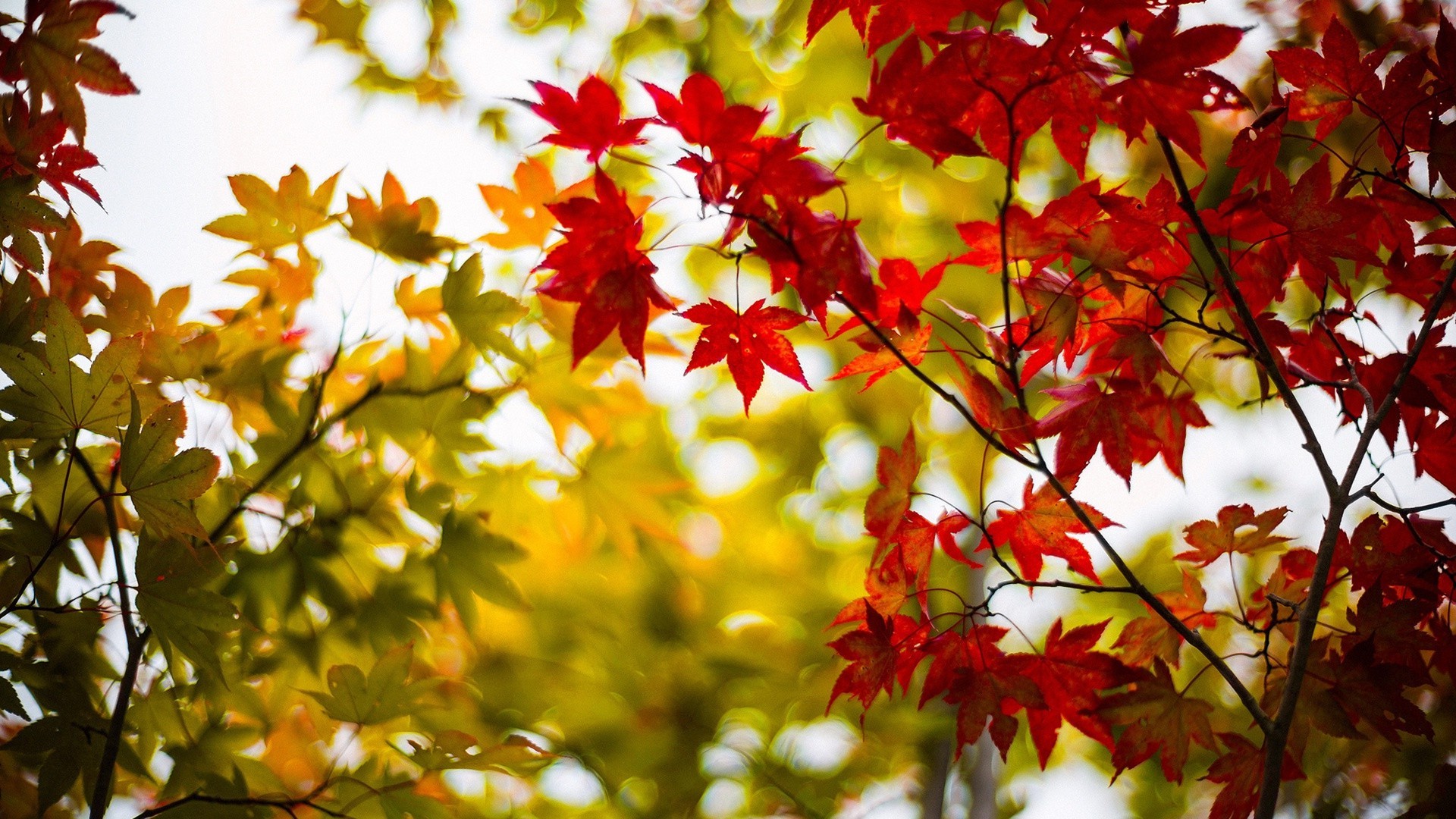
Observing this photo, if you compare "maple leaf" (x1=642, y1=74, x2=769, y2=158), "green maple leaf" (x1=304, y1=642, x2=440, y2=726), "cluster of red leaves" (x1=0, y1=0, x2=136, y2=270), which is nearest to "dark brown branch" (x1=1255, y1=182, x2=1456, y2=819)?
"maple leaf" (x1=642, y1=74, x2=769, y2=158)

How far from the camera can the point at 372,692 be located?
0.73m

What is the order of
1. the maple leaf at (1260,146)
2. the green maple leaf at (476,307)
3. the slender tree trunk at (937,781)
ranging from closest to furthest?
the maple leaf at (1260,146)
the green maple leaf at (476,307)
the slender tree trunk at (937,781)

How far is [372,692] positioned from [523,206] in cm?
53

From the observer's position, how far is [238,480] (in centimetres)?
81

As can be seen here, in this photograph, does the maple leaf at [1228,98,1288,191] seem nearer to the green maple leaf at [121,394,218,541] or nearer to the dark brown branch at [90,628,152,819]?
the green maple leaf at [121,394,218,541]

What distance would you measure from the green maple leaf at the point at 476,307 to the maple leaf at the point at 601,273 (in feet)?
1.02

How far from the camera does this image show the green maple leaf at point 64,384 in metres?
0.52

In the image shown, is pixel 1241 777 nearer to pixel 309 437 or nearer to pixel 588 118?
pixel 588 118

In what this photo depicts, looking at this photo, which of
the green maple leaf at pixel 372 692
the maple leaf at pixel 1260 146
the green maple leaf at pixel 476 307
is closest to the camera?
the maple leaf at pixel 1260 146

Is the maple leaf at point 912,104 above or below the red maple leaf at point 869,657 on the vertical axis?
above

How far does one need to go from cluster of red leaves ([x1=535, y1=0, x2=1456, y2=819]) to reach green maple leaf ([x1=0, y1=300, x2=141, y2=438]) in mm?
278

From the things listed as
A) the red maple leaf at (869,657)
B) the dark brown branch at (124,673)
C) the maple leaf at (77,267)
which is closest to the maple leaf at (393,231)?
the maple leaf at (77,267)

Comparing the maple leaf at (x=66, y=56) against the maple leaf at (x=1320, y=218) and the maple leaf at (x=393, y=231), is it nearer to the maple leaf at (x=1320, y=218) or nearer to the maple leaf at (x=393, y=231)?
the maple leaf at (x=393, y=231)

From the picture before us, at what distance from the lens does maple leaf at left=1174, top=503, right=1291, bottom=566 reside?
678 mm
